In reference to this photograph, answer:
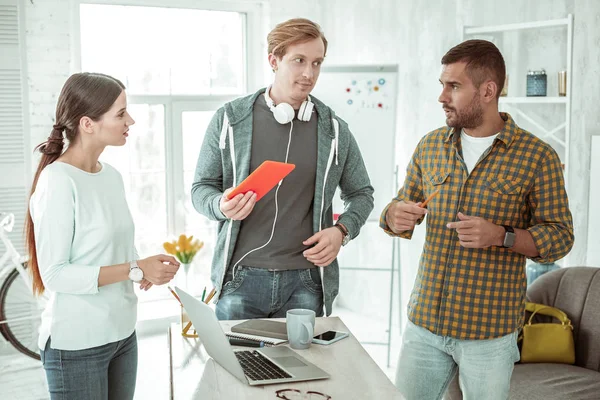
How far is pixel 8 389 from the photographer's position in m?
3.92

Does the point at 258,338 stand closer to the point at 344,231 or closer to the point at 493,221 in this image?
the point at 344,231

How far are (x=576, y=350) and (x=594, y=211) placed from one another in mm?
1047

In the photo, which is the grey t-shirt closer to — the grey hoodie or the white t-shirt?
the grey hoodie

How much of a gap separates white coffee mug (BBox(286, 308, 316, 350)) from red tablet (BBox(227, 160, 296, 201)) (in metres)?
0.38

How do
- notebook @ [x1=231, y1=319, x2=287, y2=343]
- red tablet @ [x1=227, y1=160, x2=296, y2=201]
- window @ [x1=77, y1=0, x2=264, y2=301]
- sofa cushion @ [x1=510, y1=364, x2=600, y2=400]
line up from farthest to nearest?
window @ [x1=77, y1=0, x2=264, y2=301]
sofa cushion @ [x1=510, y1=364, x2=600, y2=400]
notebook @ [x1=231, y1=319, x2=287, y2=343]
red tablet @ [x1=227, y1=160, x2=296, y2=201]

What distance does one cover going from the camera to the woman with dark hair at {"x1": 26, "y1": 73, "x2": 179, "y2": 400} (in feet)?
6.19

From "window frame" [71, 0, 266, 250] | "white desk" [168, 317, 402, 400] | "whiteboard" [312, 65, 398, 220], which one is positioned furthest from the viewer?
"window frame" [71, 0, 266, 250]

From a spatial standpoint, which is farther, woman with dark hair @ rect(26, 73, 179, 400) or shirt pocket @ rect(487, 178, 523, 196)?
shirt pocket @ rect(487, 178, 523, 196)

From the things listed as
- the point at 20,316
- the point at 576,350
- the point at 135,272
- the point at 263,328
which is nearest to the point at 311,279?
the point at 263,328

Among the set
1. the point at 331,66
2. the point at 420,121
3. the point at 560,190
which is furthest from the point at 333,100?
the point at 560,190

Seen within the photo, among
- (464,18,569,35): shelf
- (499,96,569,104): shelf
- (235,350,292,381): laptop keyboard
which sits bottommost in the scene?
(235,350,292,381): laptop keyboard

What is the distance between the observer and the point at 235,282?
220 centimetres

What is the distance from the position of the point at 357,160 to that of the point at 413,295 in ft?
1.71

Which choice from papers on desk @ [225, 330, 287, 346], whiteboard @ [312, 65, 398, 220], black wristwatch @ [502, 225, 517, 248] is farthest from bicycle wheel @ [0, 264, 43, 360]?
black wristwatch @ [502, 225, 517, 248]
